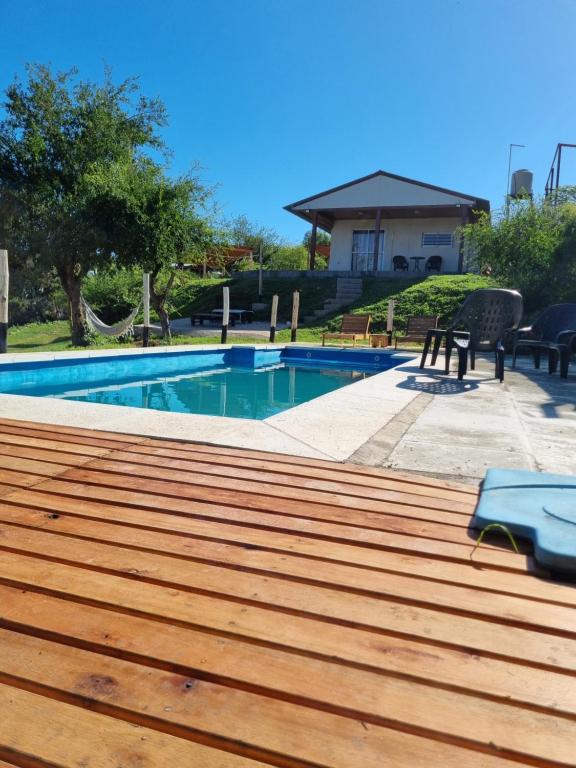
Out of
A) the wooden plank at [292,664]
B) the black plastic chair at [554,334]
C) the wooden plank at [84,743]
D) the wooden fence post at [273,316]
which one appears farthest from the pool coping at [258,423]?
the wooden fence post at [273,316]

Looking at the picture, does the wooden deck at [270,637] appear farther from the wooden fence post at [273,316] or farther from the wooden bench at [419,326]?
the wooden fence post at [273,316]

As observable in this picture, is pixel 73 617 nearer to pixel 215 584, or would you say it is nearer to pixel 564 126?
pixel 215 584

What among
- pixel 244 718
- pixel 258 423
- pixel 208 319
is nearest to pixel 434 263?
pixel 208 319

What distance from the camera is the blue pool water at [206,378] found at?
6.27m

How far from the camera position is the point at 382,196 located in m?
19.1

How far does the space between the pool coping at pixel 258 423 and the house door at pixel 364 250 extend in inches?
681

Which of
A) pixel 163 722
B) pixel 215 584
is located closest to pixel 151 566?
pixel 215 584

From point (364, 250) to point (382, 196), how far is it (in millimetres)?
2454

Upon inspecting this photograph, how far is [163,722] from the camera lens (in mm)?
881

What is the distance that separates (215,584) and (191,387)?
6228 millimetres

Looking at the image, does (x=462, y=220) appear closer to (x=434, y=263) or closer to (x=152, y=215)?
(x=434, y=263)

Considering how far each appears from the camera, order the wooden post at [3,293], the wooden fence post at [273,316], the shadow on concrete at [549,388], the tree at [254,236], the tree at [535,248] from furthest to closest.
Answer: the tree at [254,236]
the wooden fence post at [273,316]
the tree at [535,248]
the wooden post at [3,293]
the shadow on concrete at [549,388]

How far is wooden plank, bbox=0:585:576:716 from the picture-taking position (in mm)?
964

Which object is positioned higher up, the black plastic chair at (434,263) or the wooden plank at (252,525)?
the black plastic chair at (434,263)
